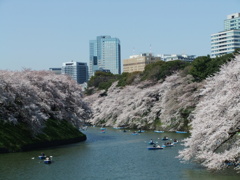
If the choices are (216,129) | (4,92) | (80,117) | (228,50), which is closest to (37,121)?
(4,92)

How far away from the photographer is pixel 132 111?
2965 inches

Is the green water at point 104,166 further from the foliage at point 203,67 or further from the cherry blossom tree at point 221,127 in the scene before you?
the foliage at point 203,67

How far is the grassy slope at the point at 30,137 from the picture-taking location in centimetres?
4016

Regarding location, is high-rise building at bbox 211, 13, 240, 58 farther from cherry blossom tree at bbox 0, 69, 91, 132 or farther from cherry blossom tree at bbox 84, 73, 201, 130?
cherry blossom tree at bbox 0, 69, 91, 132

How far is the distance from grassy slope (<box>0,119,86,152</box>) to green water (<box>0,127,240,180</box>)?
132 centimetres

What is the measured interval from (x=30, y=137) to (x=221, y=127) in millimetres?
24026

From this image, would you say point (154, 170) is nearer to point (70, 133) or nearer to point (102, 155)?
point (102, 155)

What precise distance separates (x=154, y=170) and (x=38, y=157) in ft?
37.8

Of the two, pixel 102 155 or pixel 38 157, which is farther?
pixel 102 155

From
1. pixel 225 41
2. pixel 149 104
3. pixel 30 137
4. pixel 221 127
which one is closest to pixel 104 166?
pixel 221 127

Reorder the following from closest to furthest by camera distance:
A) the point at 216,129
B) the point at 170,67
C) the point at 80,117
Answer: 1. the point at 216,129
2. the point at 80,117
3. the point at 170,67

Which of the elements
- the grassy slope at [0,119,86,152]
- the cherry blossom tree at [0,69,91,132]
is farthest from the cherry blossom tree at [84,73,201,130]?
the grassy slope at [0,119,86,152]

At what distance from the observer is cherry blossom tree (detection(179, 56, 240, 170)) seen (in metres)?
25.8

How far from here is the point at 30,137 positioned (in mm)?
43844
